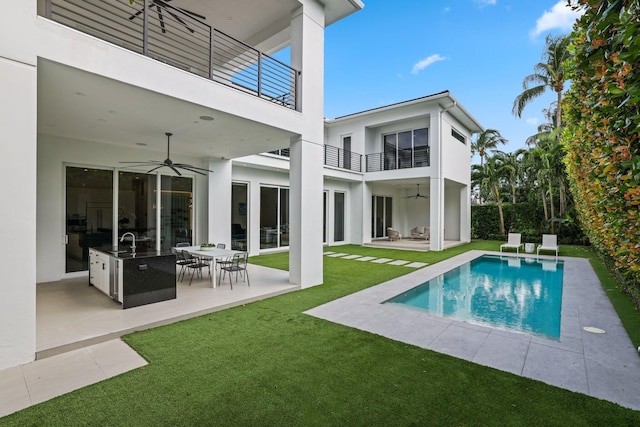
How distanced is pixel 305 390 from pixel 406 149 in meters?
15.4

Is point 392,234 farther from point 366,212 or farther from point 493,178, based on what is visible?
point 493,178

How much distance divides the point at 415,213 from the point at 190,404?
20.1 m

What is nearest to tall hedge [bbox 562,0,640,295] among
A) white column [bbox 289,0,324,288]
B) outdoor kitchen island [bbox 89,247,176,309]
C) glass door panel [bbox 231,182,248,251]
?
white column [bbox 289,0,324,288]

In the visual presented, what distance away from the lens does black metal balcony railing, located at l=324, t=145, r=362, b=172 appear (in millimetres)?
16930

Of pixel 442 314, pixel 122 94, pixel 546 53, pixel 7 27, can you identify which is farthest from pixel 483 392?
pixel 546 53

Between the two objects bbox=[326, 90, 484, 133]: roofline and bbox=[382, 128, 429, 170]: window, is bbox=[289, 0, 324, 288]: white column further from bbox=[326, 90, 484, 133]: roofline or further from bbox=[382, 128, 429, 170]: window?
bbox=[382, 128, 429, 170]: window

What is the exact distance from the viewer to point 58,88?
15.6 feet

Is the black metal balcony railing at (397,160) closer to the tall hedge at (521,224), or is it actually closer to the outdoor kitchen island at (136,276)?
the tall hedge at (521,224)

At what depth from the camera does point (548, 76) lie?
67.1 ft

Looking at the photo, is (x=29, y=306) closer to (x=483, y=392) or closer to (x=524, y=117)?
(x=483, y=392)

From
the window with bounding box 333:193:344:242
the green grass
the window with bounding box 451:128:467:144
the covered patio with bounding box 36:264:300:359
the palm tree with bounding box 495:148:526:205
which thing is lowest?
the green grass

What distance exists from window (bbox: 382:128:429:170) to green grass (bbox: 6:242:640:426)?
13292mm

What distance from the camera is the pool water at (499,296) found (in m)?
5.70

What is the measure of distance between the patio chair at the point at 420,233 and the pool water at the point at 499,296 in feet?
25.5
